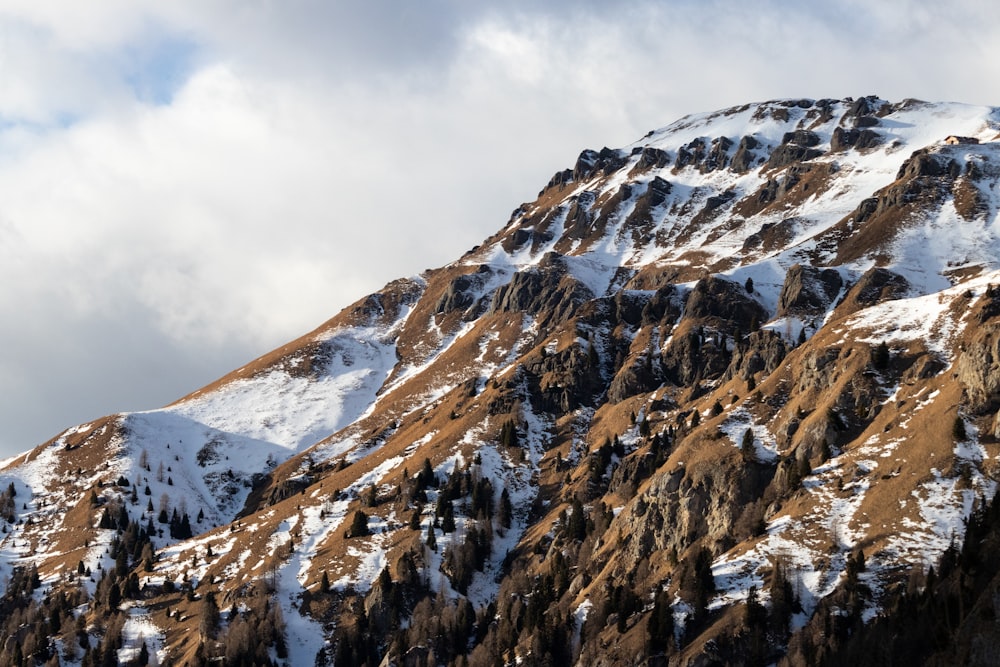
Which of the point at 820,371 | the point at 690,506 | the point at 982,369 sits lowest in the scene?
the point at 690,506

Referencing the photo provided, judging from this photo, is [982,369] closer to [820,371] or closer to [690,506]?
[820,371]

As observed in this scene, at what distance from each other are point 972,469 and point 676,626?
50.9 meters

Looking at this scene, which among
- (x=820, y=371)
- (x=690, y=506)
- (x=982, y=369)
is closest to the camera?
(x=982, y=369)

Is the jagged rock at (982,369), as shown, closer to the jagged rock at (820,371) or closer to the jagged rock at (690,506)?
the jagged rock at (820,371)

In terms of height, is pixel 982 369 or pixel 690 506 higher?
pixel 982 369

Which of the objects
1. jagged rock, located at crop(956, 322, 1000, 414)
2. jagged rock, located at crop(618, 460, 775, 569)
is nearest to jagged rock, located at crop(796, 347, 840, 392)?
jagged rock, located at crop(956, 322, 1000, 414)

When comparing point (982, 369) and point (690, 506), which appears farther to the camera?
point (690, 506)

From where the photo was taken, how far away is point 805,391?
194 meters

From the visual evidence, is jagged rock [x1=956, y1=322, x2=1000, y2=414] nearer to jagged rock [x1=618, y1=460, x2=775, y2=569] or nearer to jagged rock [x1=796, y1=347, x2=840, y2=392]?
jagged rock [x1=796, y1=347, x2=840, y2=392]

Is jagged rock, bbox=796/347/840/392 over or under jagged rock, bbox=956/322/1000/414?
over

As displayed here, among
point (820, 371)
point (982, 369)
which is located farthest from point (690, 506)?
point (982, 369)

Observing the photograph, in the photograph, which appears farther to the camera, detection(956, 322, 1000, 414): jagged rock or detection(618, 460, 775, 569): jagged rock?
detection(618, 460, 775, 569): jagged rock

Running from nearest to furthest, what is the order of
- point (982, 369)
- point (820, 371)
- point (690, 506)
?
point (982, 369) → point (690, 506) → point (820, 371)

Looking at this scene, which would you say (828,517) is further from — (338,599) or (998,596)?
(338,599)
